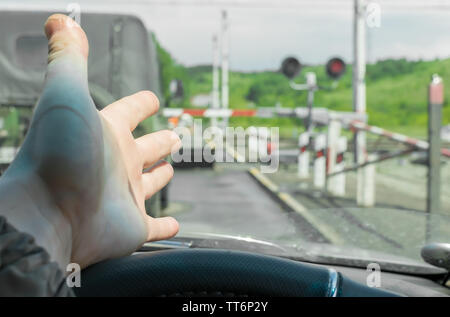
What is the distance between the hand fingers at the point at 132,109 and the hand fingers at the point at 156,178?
0.13 metres

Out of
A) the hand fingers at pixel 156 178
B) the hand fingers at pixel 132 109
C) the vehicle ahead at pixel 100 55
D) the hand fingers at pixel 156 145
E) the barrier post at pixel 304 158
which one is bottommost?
the barrier post at pixel 304 158

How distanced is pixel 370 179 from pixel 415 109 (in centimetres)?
4878

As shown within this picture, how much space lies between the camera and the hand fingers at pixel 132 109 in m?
1.37

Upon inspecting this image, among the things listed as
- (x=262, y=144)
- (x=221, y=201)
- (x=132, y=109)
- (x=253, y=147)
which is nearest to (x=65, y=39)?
(x=132, y=109)

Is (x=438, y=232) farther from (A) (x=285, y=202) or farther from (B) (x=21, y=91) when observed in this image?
(A) (x=285, y=202)

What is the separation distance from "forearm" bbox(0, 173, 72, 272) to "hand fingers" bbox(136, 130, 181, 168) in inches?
13.8

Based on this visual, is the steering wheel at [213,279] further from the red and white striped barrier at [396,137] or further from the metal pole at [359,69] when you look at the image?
the metal pole at [359,69]

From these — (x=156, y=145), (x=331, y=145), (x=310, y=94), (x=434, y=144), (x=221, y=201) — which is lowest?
(x=221, y=201)

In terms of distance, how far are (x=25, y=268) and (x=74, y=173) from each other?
0.85 ft

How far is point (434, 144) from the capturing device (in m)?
6.55

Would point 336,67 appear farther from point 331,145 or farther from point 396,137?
point 396,137

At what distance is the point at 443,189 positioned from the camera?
268 inches

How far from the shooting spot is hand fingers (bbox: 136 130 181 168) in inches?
57.4

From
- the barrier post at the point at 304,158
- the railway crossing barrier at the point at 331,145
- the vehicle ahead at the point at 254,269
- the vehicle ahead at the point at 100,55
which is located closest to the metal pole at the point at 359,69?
the railway crossing barrier at the point at 331,145
